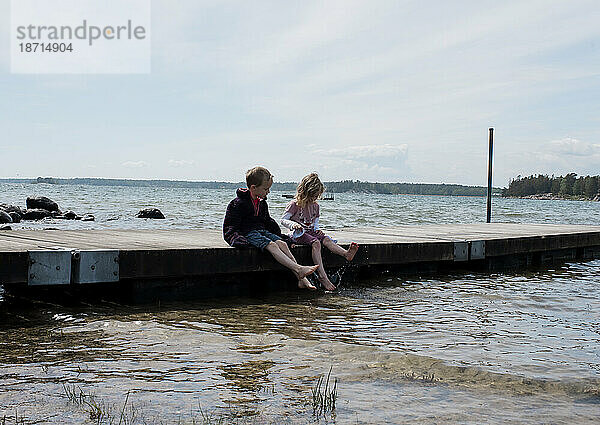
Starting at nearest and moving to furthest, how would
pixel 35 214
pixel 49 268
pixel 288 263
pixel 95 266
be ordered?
pixel 49 268, pixel 95 266, pixel 288 263, pixel 35 214

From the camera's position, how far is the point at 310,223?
876 centimetres

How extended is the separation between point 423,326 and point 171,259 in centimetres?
283

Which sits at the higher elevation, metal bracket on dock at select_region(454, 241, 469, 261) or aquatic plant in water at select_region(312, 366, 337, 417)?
metal bracket on dock at select_region(454, 241, 469, 261)

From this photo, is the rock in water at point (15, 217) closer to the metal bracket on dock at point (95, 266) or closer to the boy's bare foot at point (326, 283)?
the boy's bare foot at point (326, 283)

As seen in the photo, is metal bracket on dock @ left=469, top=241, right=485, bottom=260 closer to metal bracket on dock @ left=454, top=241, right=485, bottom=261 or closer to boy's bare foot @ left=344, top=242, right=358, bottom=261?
metal bracket on dock @ left=454, top=241, right=485, bottom=261

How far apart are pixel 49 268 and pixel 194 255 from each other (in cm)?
164

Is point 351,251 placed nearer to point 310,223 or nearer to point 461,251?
point 310,223

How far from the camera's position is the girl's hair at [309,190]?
8.49 m

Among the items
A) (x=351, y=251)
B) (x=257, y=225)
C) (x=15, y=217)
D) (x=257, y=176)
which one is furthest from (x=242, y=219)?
(x=15, y=217)

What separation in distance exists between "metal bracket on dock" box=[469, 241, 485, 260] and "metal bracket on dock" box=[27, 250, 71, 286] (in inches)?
268

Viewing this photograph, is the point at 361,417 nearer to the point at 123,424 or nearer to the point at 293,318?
the point at 123,424

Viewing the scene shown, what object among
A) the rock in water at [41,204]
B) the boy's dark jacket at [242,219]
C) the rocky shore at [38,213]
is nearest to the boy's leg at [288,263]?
the boy's dark jacket at [242,219]

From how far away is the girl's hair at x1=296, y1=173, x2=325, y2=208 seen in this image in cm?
849

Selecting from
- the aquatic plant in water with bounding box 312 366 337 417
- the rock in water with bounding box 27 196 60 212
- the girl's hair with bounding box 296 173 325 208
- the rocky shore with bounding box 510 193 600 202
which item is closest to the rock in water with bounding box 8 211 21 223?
the rock in water with bounding box 27 196 60 212
